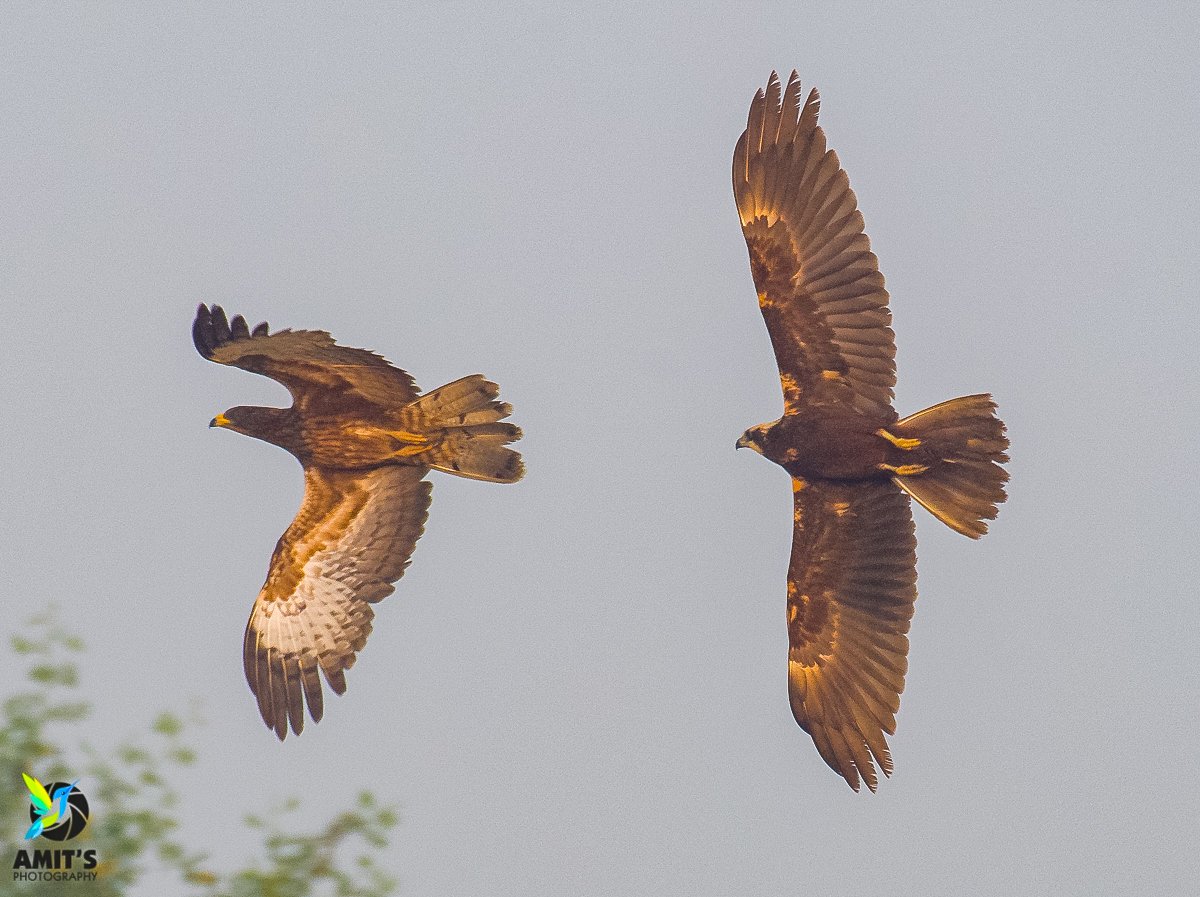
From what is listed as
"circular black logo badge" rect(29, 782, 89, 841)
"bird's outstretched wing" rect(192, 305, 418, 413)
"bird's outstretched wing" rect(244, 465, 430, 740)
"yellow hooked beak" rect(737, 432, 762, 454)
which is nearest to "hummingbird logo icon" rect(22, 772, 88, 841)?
"circular black logo badge" rect(29, 782, 89, 841)

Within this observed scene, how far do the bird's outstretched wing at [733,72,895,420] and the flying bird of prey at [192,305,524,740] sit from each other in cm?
180

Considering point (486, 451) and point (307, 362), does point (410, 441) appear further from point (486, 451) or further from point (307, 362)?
point (307, 362)

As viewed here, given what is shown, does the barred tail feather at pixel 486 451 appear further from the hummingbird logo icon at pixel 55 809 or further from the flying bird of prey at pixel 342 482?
the hummingbird logo icon at pixel 55 809

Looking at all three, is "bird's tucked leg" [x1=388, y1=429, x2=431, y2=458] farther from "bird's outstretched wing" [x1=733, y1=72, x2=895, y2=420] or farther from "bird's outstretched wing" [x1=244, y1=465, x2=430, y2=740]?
"bird's outstretched wing" [x1=733, y1=72, x2=895, y2=420]

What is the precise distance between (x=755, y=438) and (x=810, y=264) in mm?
1053

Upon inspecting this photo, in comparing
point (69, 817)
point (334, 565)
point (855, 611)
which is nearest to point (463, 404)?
point (334, 565)

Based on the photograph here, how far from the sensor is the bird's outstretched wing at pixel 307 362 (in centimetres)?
1059

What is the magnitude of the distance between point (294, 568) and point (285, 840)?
14.4 ft

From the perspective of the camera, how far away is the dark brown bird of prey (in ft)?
34.3

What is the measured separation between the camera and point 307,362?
36.2ft

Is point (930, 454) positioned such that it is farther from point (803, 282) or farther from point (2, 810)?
point (2, 810)

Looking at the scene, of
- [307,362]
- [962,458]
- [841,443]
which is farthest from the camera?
[307,362]

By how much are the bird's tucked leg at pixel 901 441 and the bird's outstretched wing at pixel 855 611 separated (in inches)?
15.7

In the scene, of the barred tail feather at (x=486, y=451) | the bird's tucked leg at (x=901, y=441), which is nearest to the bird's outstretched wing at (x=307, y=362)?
the barred tail feather at (x=486, y=451)
